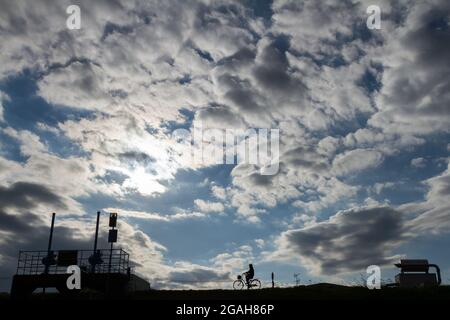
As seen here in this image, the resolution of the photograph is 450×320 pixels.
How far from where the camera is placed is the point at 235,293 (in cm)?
2661

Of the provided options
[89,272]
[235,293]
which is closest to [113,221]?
[89,272]

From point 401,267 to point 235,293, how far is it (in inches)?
501
